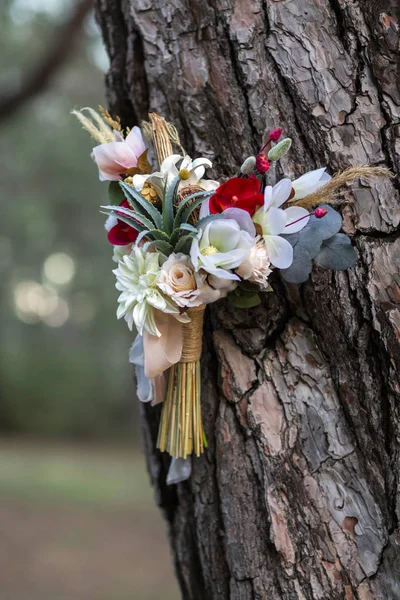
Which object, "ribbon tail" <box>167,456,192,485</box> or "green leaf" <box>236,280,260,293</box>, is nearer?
"green leaf" <box>236,280,260,293</box>

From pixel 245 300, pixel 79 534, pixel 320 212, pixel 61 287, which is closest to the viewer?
pixel 320 212

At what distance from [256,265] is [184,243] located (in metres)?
0.14

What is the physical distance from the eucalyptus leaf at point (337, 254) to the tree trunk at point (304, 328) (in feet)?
0.20

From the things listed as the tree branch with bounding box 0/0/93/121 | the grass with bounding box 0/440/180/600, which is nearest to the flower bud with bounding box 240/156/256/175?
the tree branch with bounding box 0/0/93/121

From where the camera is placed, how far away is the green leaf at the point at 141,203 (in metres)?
1.00

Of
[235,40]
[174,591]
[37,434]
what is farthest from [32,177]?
[235,40]

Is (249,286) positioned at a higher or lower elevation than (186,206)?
lower

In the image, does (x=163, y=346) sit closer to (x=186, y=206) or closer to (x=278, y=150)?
(x=186, y=206)

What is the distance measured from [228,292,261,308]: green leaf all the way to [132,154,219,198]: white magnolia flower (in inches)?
8.0

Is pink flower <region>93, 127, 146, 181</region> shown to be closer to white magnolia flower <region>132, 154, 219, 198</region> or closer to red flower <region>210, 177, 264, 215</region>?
white magnolia flower <region>132, 154, 219, 198</region>

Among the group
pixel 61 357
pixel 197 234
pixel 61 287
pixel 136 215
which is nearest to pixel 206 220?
pixel 197 234

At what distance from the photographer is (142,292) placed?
0.97m

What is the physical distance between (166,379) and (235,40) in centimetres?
68

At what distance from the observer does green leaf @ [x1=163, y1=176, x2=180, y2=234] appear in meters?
0.98
